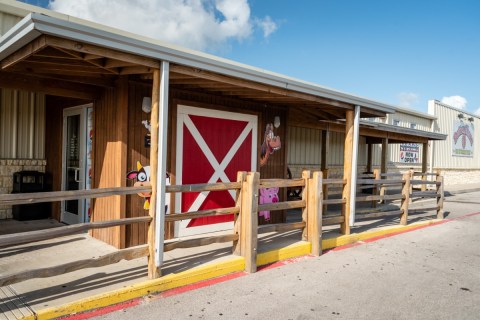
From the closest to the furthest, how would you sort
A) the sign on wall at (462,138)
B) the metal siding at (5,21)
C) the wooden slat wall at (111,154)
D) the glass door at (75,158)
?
the wooden slat wall at (111,154), the glass door at (75,158), the metal siding at (5,21), the sign on wall at (462,138)

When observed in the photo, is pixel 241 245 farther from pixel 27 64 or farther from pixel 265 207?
pixel 27 64

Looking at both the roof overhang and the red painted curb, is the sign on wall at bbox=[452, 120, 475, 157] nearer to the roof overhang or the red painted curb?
the red painted curb

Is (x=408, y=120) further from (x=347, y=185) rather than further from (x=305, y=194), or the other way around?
(x=305, y=194)

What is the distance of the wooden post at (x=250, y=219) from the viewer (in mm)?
5160

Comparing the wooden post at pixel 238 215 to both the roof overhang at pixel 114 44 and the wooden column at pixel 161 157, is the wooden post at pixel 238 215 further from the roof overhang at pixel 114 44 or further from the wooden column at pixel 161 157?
the roof overhang at pixel 114 44

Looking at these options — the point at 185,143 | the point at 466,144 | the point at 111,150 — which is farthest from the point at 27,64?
the point at 466,144

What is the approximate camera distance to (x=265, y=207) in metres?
5.55

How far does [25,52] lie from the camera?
4066 millimetres

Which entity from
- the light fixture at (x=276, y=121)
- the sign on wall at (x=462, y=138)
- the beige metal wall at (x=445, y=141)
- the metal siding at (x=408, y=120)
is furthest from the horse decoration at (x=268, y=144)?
the sign on wall at (x=462, y=138)

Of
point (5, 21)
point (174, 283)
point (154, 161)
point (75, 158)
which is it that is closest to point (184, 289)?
point (174, 283)

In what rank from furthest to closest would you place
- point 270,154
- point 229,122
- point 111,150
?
point 270,154 → point 229,122 → point 111,150

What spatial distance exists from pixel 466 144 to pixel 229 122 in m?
27.9

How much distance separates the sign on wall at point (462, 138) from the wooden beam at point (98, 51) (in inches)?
1077

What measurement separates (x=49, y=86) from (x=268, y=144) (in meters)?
4.27
